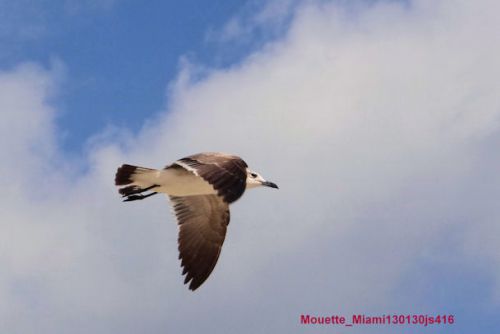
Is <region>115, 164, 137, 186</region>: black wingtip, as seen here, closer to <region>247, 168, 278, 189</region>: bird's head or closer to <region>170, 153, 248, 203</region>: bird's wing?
<region>170, 153, 248, 203</region>: bird's wing

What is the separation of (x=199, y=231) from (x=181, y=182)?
1730mm

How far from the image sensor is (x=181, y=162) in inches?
547

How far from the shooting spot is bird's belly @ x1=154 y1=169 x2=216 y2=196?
1509cm

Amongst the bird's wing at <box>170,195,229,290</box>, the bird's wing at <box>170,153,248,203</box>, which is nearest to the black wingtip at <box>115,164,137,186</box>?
the bird's wing at <box>170,153,248,203</box>

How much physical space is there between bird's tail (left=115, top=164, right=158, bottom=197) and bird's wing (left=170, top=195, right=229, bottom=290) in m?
1.64

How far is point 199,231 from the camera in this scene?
1656 centimetres

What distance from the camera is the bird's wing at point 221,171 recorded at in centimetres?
1237

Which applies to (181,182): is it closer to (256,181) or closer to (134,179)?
(134,179)

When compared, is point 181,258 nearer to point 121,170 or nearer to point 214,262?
point 214,262

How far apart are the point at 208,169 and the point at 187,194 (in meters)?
2.53

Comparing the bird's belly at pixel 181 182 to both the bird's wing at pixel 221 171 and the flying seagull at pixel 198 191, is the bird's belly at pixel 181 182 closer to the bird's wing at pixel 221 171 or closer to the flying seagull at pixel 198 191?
the flying seagull at pixel 198 191

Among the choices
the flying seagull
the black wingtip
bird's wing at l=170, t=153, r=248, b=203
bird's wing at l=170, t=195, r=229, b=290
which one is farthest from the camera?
bird's wing at l=170, t=195, r=229, b=290

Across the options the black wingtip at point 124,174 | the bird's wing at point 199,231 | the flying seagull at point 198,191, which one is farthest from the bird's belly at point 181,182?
the bird's wing at point 199,231

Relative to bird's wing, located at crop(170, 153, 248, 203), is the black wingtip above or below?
above
